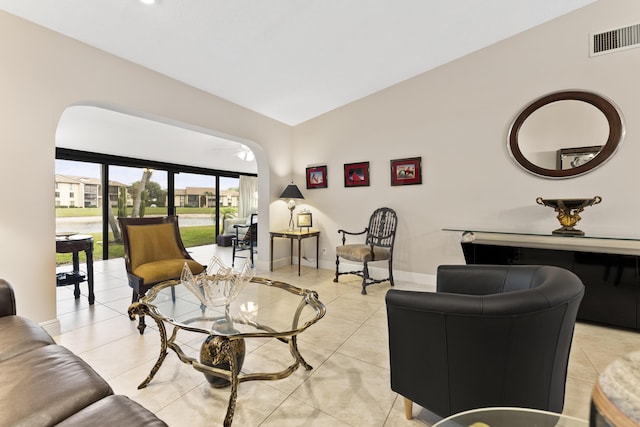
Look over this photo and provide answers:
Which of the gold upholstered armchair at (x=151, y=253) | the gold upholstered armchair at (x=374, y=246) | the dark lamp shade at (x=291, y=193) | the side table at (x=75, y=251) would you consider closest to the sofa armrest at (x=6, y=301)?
the gold upholstered armchair at (x=151, y=253)

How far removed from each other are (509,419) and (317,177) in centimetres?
404

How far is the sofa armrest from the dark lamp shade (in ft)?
10.6

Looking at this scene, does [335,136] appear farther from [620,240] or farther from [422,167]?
[620,240]

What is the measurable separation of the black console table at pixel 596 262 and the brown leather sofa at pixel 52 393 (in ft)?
10.6

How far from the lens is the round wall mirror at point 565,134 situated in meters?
2.71

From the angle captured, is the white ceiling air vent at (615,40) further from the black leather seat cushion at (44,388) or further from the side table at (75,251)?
the side table at (75,251)

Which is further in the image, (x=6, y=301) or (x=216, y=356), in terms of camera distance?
(x=216, y=356)

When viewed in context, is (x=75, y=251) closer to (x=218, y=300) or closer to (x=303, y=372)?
(x=218, y=300)

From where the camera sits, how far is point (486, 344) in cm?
113

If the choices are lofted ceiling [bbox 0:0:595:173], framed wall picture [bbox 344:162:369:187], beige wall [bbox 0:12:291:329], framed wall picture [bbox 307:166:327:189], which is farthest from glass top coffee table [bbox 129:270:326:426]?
framed wall picture [bbox 307:166:327:189]

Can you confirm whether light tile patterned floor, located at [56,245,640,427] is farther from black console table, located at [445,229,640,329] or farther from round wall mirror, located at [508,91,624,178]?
round wall mirror, located at [508,91,624,178]

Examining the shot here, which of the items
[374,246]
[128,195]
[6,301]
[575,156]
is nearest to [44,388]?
[6,301]

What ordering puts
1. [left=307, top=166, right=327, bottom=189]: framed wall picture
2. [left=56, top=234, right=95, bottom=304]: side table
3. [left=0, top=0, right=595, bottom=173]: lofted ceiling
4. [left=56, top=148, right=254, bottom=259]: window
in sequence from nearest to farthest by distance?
[left=0, top=0, right=595, bottom=173]: lofted ceiling, [left=56, top=234, right=95, bottom=304]: side table, [left=307, top=166, right=327, bottom=189]: framed wall picture, [left=56, top=148, right=254, bottom=259]: window

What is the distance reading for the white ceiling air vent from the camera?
2.60m
